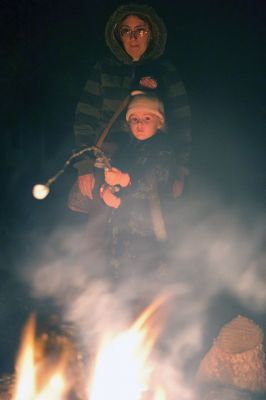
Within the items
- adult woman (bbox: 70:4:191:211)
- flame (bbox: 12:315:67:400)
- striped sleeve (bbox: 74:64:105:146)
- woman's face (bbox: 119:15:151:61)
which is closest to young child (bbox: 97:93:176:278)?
adult woman (bbox: 70:4:191:211)

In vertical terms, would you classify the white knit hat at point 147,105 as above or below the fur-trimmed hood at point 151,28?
below

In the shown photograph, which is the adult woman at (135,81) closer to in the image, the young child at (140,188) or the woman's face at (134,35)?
the woman's face at (134,35)

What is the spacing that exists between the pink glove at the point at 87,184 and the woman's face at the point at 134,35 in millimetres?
1865

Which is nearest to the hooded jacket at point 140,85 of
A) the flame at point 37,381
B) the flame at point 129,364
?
the flame at point 129,364

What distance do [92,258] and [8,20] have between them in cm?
415

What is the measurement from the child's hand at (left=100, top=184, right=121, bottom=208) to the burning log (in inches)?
97.4

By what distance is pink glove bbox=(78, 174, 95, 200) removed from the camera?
5793 millimetres

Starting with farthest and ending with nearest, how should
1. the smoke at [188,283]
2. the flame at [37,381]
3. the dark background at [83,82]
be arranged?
the dark background at [83,82] → the smoke at [188,283] → the flame at [37,381]

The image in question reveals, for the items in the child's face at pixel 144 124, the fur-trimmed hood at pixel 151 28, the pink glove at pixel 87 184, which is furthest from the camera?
the pink glove at pixel 87 184

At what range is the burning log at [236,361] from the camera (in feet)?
17.8

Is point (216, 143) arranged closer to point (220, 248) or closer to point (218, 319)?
point (220, 248)

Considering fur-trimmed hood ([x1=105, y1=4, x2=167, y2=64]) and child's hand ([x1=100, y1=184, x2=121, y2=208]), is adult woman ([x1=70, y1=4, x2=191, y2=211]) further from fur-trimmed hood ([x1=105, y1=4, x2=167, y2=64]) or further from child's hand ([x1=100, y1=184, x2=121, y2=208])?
child's hand ([x1=100, y1=184, x2=121, y2=208])

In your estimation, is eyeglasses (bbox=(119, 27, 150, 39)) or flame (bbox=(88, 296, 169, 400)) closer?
flame (bbox=(88, 296, 169, 400))

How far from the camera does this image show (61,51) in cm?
627
